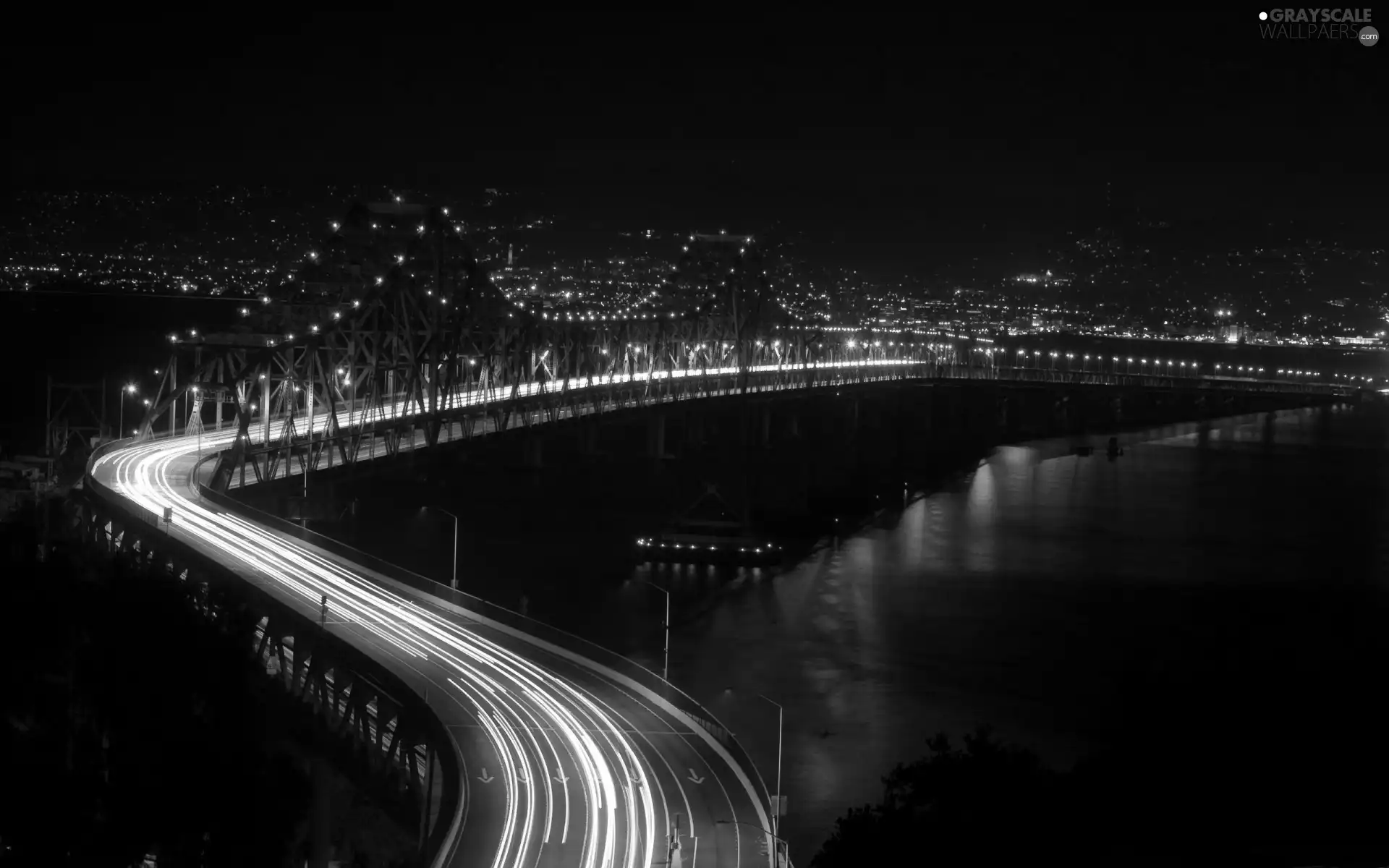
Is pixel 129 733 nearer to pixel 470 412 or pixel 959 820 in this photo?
pixel 959 820

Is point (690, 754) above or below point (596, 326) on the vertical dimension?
below

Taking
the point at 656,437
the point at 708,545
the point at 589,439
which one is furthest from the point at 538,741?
the point at 656,437

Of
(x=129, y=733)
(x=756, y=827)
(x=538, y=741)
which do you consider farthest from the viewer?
(x=129, y=733)

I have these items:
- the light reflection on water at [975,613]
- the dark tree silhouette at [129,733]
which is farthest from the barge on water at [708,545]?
the dark tree silhouette at [129,733]

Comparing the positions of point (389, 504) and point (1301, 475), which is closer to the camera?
point (389, 504)

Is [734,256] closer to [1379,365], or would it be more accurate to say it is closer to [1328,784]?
[1328,784]

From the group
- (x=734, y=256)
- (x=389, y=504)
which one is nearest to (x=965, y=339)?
(x=734, y=256)
